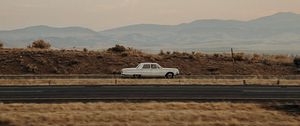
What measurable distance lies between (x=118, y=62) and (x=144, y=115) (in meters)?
39.3

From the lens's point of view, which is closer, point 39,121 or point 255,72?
point 39,121

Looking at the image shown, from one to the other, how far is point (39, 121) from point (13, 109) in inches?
112

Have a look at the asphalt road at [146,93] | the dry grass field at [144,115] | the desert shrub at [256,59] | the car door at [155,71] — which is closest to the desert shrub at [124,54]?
the desert shrub at [256,59]

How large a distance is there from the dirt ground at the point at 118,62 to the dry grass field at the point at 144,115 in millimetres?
32720

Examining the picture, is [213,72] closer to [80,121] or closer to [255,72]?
[255,72]

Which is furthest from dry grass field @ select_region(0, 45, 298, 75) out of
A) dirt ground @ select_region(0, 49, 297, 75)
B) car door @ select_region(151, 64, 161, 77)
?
car door @ select_region(151, 64, 161, 77)

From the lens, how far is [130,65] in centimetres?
6181

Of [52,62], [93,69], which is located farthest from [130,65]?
[52,62]

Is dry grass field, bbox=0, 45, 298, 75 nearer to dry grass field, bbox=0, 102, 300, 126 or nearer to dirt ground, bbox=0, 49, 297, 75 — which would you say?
dirt ground, bbox=0, 49, 297, 75

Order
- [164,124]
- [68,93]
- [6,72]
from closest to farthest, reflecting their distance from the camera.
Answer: [164,124], [68,93], [6,72]

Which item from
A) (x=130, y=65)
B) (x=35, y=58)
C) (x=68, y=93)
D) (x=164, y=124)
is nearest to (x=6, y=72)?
(x=35, y=58)

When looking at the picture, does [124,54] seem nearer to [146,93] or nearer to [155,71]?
[155,71]

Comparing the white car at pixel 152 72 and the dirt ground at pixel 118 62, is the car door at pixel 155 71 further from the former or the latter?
the dirt ground at pixel 118 62

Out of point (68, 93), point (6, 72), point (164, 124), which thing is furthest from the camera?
point (6, 72)
